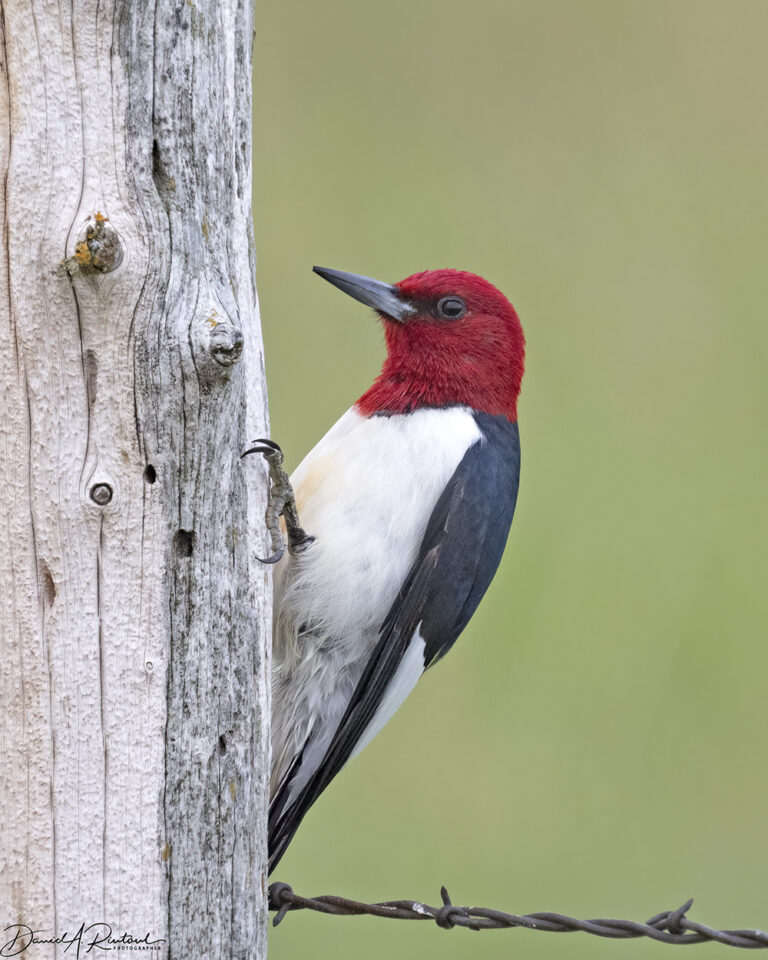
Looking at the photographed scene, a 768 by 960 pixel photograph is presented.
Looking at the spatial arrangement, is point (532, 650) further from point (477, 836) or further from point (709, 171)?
point (709, 171)

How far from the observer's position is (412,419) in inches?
99.2

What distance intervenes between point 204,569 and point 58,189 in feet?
1.82

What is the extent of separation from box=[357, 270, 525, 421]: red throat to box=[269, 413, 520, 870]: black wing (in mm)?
95

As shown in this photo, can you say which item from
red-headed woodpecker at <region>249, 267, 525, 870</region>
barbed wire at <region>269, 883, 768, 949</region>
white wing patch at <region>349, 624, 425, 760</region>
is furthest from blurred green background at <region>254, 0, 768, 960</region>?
barbed wire at <region>269, 883, 768, 949</region>

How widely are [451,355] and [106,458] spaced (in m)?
1.19

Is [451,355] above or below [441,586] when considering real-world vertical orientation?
above

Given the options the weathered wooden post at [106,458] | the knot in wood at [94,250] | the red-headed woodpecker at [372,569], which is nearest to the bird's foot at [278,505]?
the red-headed woodpecker at [372,569]

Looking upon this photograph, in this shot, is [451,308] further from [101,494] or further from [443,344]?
[101,494]

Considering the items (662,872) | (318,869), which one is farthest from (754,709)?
(318,869)

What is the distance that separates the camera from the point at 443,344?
2.64m
